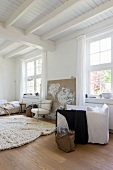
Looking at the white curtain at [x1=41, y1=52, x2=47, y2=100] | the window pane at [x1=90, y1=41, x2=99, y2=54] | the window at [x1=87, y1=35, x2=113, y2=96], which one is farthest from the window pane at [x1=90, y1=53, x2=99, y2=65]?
the white curtain at [x1=41, y1=52, x2=47, y2=100]

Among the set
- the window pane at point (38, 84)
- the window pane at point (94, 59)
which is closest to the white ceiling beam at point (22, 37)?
the window pane at point (94, 59)

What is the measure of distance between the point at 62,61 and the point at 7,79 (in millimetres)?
3849

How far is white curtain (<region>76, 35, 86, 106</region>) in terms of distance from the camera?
4.10 metres

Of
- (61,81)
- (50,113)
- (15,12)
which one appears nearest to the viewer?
(15,12)

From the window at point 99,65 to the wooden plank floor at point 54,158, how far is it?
5.68ft

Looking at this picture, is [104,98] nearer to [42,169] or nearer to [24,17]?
[42,169]

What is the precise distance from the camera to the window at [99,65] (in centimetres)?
385

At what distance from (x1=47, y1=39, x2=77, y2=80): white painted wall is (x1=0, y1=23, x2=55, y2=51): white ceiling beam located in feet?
1.28

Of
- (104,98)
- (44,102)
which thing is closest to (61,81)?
(44,102)

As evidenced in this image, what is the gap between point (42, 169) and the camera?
6.33 ft

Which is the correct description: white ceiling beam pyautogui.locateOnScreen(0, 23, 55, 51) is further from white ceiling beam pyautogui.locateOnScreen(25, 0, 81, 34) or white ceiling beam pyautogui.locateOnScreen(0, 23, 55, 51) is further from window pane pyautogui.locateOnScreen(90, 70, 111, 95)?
window pane pyautogui.locateOnScreen(90, 70, 111, 95)

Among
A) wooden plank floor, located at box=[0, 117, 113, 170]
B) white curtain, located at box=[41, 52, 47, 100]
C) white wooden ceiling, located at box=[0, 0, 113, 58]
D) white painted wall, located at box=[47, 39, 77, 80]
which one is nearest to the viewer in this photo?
wooden plank floor, located at box=[0, 117, 113, 170]

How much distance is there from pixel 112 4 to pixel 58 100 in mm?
3286

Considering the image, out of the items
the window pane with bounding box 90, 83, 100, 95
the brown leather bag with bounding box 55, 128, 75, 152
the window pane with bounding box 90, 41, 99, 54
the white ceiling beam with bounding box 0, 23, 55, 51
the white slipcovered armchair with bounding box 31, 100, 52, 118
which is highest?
the white ceiling beam with bounding box 0, 23, 55, 51
